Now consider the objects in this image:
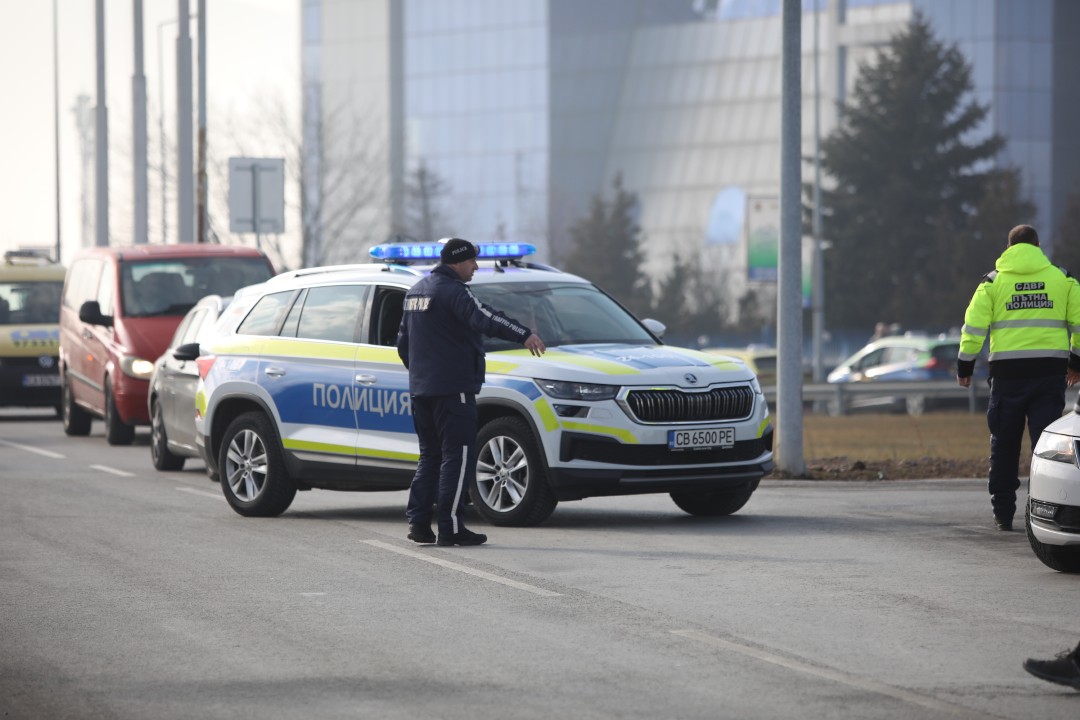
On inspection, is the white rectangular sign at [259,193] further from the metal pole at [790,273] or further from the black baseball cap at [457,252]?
the black baseball cap at [457,252]

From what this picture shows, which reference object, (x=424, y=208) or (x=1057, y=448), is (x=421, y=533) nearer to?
(x=1057, y=448)

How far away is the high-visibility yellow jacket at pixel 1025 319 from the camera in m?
12.4

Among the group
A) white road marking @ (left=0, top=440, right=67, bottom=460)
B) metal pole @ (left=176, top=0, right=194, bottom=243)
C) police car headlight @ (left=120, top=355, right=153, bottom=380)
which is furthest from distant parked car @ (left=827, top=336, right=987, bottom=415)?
white road marking @ (left=0, top=440, right=67, bottom=460)

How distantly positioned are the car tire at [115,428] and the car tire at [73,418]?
1841 mm

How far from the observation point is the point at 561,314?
13641mm

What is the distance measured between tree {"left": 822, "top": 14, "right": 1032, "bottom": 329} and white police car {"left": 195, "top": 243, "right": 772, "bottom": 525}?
55032 mm

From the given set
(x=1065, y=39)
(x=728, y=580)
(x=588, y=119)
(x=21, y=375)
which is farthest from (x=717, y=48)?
(x=728, y=580)

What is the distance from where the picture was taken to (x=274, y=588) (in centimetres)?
993

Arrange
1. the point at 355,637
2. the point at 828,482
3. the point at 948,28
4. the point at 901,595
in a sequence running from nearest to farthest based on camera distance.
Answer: the point at 355,637, the point at 901,595, the point at 828,482, the point at 948,28

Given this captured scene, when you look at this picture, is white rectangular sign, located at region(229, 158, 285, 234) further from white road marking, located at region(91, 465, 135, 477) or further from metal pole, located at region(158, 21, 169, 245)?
metal pole, located at region(158, 21, 169, 245)

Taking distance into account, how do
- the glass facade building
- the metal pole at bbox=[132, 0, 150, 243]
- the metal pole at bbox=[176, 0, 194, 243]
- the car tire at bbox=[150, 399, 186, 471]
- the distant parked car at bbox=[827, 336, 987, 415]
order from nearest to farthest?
1. the car tire at bbox=[150, 399, 186, 471]
2. the metal pole at bbox=[176, 0, 194, 243]
3. the metal pole at bbox=[132, 0, 150, 243]
4. the distant parked car at bbox=[827, 336, 987, 415]
5. the glass facade building

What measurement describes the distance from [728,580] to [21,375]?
19287 millimetres

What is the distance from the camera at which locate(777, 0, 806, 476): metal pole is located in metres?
17.2

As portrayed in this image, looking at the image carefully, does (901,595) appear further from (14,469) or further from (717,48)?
(717,48)
